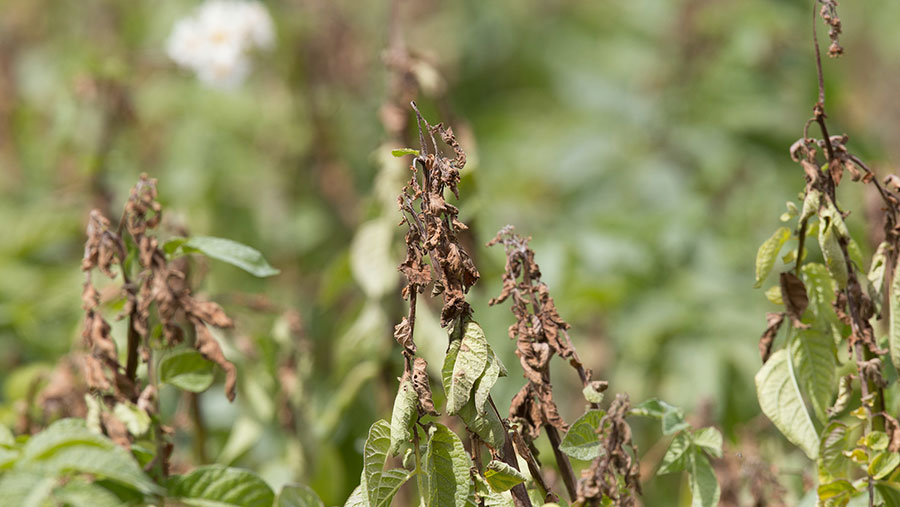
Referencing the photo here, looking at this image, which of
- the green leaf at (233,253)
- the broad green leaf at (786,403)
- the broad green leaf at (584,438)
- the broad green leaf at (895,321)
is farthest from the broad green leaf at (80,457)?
the broad green leaf at (895,321)

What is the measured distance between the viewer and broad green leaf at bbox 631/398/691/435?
0.92 metres

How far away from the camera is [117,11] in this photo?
4.06 metres

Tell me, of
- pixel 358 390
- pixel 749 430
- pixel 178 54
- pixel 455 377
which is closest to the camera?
pixel 455 377

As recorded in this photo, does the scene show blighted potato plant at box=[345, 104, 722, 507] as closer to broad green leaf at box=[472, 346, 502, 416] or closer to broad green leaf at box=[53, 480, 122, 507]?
broad green leaf at box=[472, 346, 502, 416]

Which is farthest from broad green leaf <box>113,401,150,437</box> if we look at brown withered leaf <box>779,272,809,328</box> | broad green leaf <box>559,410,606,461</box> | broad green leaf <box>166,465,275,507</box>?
Result: brown withered leaf <box>779,272,809,328</box>

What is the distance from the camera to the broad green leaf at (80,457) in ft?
2.58

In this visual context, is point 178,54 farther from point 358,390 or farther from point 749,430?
point 749,430

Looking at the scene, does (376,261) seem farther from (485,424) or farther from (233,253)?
(485,424)

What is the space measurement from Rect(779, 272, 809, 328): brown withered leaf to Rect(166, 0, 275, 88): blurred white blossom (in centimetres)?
210

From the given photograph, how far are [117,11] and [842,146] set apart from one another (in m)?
3.74

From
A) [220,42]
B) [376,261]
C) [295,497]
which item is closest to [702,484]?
[295,497]

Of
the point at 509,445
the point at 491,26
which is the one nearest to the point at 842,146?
the point at 509,445

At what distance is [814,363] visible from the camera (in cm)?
98

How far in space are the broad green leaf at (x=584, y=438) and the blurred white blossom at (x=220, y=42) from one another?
2121 millimetres
